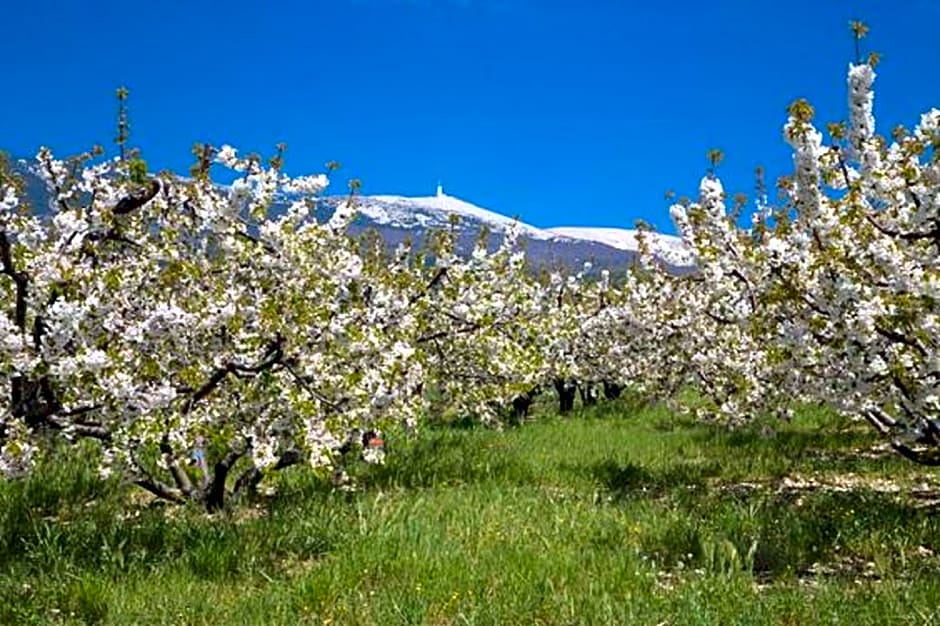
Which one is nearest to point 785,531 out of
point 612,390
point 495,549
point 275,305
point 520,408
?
point 495,549

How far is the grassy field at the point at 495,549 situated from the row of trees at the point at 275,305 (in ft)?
2.51

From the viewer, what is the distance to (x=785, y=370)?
11.2m

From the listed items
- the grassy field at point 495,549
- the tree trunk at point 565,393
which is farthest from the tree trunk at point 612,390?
the grassy field at point 495,549

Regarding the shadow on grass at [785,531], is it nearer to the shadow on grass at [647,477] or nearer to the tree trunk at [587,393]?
the shadow on grass at [647,477]

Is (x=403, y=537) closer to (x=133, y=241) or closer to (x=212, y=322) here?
(x=212, y=322)

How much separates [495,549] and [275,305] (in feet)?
9.74

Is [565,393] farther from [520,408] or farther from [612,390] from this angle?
[520,408]

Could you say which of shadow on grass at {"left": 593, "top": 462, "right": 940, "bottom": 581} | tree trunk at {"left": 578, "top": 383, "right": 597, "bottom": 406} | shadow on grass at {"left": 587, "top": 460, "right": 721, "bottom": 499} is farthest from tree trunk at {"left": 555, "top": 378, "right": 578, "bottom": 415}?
shadow on grass at {"left": 593, "top": 462, "right": 940, "bottom": 581}

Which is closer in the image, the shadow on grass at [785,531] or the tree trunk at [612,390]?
the shadow on grass at [785,531]

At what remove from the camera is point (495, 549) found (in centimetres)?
802

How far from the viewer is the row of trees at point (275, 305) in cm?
688

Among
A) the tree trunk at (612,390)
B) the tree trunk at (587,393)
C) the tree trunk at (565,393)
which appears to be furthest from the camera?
the tree trunk at (612,390)

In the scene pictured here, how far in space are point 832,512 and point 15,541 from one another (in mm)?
8357

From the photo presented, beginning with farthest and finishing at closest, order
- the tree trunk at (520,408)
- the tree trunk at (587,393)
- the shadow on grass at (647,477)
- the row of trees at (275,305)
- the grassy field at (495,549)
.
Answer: the tree trunk at (587,393) < the tree trunk at (520,408) < the shadow on grass at (647,477) < the row of trees at (275,305) < the grassy field at (495,549)
